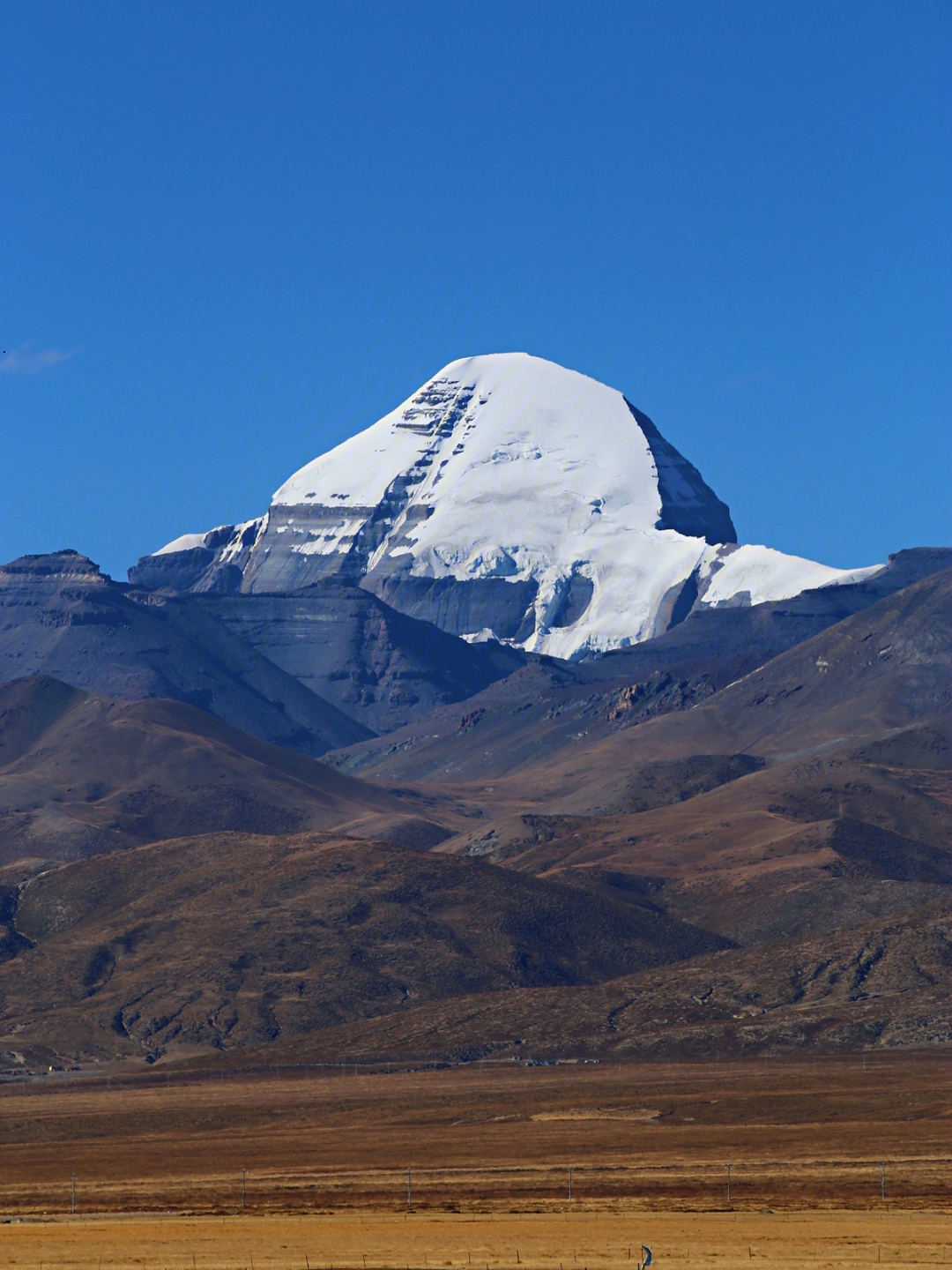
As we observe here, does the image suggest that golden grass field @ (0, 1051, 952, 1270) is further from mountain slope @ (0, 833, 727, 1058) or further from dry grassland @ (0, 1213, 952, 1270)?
mountain slope @ (0, 833, 727, 1058)

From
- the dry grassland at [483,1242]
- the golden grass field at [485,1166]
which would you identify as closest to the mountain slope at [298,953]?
the golden grass field at [485,1166]

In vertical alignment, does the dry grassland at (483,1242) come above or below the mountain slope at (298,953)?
below

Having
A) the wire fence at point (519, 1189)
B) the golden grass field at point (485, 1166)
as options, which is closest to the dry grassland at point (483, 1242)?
the golden grass field at point (485, 1166)

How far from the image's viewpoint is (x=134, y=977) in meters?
175

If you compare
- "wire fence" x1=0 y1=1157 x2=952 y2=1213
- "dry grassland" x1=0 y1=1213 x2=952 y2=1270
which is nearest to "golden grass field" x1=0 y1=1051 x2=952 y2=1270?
"dry grassland" x1=0 y1=1213 x2=952 y2=1270

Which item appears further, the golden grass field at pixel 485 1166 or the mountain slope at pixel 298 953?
the mountain slope at pixel 298 953

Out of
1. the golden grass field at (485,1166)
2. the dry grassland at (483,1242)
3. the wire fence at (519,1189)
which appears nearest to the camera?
the dry grassland at (483,1242)

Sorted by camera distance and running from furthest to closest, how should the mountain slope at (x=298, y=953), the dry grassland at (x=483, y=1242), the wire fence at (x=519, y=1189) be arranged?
the mountain slope at (x=298, y=953) < the wire fence at (x=519, y=1189) < the dry grassland at (x=483, y=1242)

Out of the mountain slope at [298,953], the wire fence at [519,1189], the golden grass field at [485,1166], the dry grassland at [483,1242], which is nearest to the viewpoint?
the dry grassland at [483,1242]

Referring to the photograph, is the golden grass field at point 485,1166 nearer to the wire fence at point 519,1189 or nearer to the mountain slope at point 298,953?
the wire fence at point 519,1189

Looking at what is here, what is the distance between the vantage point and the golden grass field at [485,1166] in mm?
59219

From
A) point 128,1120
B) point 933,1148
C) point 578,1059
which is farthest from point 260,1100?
point 933,1148

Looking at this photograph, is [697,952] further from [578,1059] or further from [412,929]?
[578,1059]

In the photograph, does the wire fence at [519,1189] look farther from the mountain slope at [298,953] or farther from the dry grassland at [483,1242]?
the mountain slope at [298,953]
